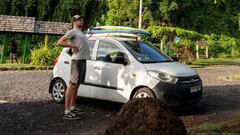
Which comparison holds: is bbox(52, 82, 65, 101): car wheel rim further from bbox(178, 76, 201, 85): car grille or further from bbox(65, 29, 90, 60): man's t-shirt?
bbox(178, 76, 201, 85): car grille

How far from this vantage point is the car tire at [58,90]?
11.1 m

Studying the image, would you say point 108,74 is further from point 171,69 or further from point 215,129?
point 215,129

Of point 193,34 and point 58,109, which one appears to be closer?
point 58,109

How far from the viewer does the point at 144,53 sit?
1057 centimetres

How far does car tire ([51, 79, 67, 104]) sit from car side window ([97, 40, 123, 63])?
120cm

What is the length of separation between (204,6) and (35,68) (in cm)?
2746

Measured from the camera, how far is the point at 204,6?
4800 cm

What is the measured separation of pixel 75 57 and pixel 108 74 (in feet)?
3.95

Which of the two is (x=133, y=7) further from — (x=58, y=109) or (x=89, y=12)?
(x=58, y=109)

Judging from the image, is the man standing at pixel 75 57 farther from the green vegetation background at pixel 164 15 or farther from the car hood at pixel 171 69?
the green vegetation background at pixel 164 15

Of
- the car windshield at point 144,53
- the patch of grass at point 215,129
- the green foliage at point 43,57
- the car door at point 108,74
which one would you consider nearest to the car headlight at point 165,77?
the car windshield at point 144,53

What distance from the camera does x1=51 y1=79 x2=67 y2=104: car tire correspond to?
439 inches

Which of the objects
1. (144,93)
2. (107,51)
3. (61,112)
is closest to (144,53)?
(107,51)

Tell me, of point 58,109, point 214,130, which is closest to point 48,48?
point 58,109
